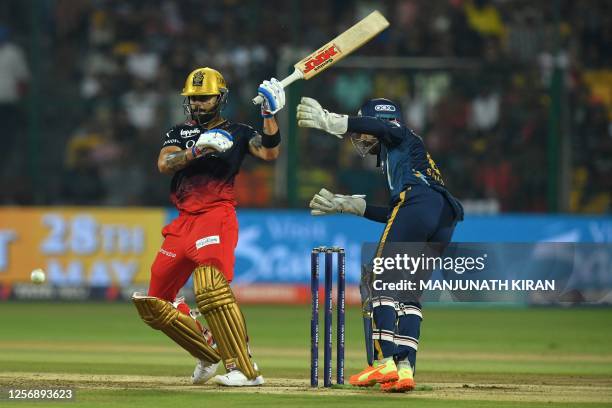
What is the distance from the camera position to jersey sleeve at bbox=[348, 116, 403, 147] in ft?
25.0

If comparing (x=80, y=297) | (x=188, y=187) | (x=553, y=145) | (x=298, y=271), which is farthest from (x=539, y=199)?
(x=188, y=187)

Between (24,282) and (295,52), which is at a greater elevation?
(295,52)

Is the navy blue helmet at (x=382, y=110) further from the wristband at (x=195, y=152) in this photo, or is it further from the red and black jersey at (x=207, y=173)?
the wristband at (x=195, y=152)

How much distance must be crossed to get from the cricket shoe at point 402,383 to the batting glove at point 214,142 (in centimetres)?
173

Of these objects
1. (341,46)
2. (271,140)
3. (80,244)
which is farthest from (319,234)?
(271,140)

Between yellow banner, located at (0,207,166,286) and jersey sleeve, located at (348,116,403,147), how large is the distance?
843cm

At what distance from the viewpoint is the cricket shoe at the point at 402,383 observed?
25.1 ft

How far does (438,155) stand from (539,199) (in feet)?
4.55

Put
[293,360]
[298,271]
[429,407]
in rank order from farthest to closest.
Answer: [298,271] < [293,360] < [429,407]

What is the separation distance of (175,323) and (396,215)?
1581 millimetres

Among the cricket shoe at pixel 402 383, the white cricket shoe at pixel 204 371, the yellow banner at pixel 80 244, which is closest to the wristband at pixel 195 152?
the white cricket shoe at pixel 204 371

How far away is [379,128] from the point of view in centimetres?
770

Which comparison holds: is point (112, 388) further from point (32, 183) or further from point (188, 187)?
point (32, 183)

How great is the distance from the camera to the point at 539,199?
634 inches
